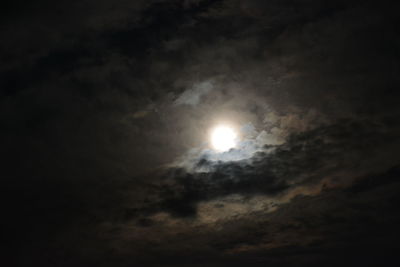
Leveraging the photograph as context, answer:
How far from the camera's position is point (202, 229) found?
363 inches

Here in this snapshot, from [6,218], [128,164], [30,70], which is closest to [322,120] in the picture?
[128,164]

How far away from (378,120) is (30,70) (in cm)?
639

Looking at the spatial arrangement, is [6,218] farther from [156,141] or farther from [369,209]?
[369,209]

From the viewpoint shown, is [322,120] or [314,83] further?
[322,120]

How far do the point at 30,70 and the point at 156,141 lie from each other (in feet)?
7.91

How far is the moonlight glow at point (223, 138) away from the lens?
5.33 m

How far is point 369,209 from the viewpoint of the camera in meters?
9.63

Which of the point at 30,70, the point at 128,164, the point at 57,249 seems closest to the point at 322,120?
the point at 128,164

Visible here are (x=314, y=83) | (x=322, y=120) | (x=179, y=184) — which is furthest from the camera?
(x=179, y=184)

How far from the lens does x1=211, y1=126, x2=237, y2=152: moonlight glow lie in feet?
17.5

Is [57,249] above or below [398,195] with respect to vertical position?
below

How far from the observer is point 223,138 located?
18.0 ft

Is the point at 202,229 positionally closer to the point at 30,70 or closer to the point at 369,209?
the point at 369,209

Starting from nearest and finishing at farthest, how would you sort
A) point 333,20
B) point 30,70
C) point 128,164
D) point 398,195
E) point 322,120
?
point 333,20 → point 30,70 → point 322,120 → point 128,164 → point 398,195
